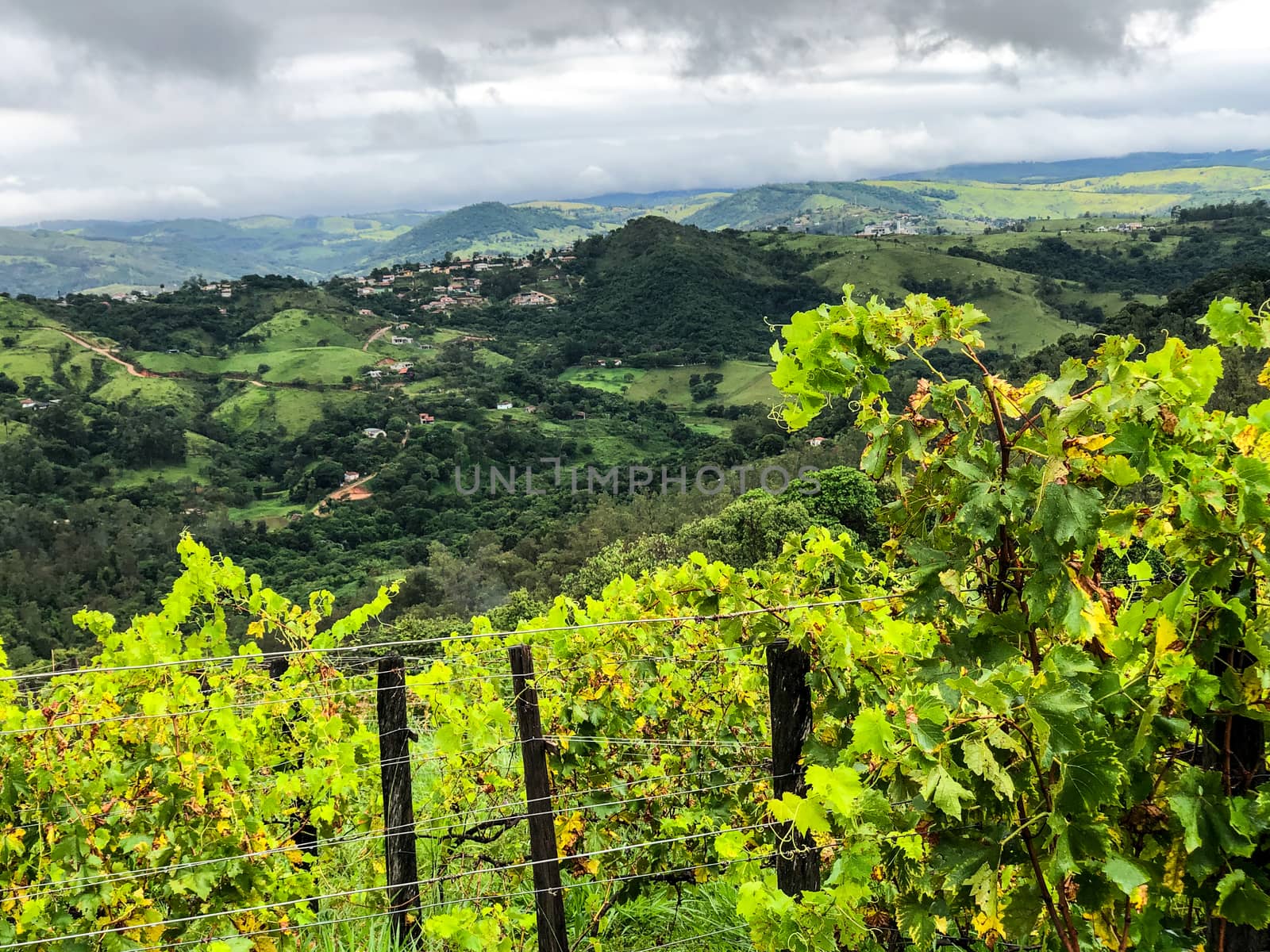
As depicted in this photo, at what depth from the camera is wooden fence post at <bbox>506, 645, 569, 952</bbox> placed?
129 inches

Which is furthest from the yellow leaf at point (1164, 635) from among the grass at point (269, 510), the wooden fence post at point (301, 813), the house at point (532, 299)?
the house at point (532, 299)

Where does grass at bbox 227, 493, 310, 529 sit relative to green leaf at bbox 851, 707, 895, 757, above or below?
below

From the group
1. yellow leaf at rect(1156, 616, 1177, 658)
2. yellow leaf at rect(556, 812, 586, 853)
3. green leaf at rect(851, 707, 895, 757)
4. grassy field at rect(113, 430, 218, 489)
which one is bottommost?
grassy field at rect(113, 430, 218, 489)

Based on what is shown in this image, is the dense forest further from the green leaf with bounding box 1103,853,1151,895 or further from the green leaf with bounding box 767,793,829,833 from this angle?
the green leaf with bounding box 767,793,829,833

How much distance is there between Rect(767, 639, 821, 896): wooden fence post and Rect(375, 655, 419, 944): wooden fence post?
1463mm

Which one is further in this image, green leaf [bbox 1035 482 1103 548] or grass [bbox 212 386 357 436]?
grass [bbox 212 386 357 436]

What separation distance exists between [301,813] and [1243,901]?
3.53m

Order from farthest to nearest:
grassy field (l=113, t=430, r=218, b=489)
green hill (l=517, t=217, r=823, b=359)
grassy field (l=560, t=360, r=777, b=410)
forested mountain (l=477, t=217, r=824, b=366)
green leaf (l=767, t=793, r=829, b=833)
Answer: green hill (l=517, t=217, r=823, b=359) < forested mountain (l=477, t=217, r=824, b=366) < grassy field (l=560, t=360, r=777, b=410) < grassy field (l=113, t=430, r=218, b=489) < green leaf (l=767, t=793, r=829, b=833)

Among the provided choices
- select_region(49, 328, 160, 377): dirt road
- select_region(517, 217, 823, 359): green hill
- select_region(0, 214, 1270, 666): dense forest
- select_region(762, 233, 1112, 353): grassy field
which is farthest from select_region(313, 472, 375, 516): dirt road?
select_region(762, 233, 1112, 353): grassy field

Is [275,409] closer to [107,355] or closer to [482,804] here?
[107,355]

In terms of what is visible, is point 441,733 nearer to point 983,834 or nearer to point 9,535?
point 983,834

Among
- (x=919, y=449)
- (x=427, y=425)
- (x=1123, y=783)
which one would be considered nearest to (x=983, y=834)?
(x=1123, y=783)

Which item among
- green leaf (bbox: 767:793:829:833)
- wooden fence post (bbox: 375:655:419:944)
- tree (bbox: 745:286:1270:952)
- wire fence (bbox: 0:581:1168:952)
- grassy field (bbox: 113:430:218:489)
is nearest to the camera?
tree (bbox: 745:286:1270:952)

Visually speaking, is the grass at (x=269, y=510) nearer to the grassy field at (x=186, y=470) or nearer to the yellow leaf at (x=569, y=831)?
the grassy field at (x=186, y=470)
